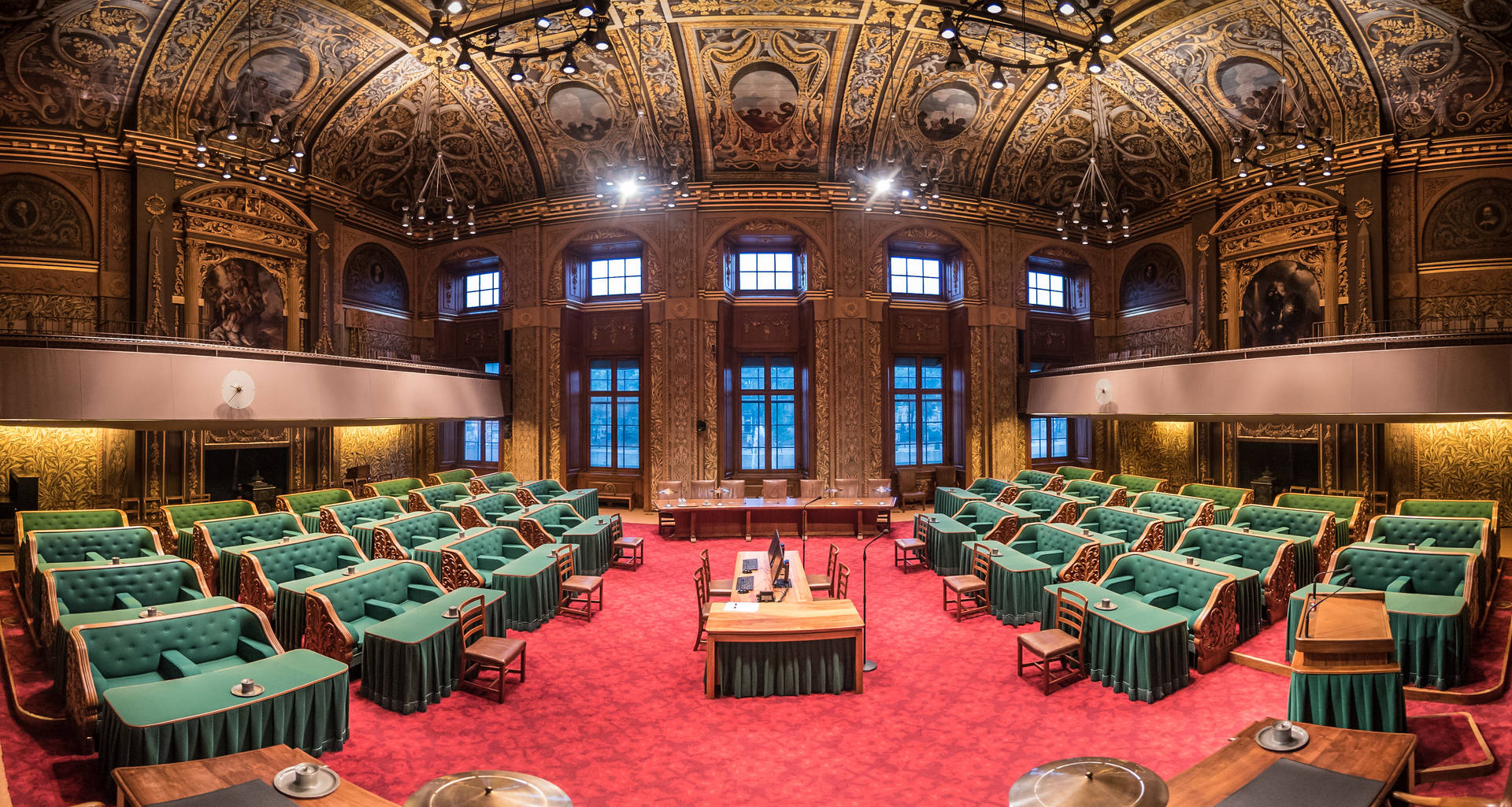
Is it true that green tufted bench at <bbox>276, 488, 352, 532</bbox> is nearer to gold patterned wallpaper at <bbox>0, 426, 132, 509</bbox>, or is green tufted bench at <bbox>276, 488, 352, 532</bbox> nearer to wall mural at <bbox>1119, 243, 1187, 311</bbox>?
gold patterned wallpaper at <bbox>0, 426, 132, 509</bbox>

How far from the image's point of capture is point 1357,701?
413 centimetres

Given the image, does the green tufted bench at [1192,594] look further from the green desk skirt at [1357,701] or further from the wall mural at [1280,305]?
the wall mural at [1280,305]

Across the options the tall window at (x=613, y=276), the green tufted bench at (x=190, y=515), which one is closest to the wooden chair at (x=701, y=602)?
the green tufted bench at (x=190, y=515)

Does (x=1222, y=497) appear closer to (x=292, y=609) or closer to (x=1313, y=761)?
(x=1313, y=761)

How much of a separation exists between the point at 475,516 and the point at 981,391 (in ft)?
37.3

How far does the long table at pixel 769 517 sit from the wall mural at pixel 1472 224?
36.6 ft

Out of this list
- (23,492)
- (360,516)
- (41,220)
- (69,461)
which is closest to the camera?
(360,516)

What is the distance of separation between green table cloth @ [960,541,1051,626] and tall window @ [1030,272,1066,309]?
37.7ft

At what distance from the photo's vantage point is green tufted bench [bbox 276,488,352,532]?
9.32 metres

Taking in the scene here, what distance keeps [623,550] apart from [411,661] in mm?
5734

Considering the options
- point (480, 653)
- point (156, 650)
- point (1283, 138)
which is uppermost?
point (1283, 138)

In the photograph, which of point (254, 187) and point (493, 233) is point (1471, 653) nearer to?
point (493, 233)

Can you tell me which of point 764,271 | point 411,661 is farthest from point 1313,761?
point 764,271

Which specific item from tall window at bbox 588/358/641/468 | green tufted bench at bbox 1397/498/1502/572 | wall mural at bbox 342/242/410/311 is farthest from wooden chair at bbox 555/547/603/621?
wall mural at bbox 342/242/410/311
